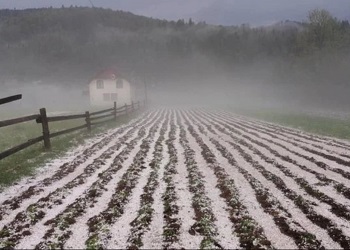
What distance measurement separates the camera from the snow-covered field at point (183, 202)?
18.1 feet

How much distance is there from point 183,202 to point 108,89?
7363 centimetres

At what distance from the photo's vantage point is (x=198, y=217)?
20.8 ft

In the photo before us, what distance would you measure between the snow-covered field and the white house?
220ft

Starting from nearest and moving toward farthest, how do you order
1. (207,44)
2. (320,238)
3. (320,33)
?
1. (320,238)
2. (320,33)
3. (207,44)

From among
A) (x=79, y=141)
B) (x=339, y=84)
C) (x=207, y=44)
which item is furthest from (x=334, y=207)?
(x=207, y=44)

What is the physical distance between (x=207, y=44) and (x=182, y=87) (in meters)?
36.2

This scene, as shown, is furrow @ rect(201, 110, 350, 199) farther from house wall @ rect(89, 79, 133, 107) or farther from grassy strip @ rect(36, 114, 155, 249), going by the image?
house wall @ rect(89, 79, 133, 107)

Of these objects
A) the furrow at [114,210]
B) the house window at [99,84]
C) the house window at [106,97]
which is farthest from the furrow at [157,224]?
the house window at [99,84]

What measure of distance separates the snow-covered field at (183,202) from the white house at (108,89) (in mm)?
67075

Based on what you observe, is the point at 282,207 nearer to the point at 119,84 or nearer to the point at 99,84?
the point at 119,84

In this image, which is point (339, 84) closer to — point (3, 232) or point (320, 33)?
point (320, 33)

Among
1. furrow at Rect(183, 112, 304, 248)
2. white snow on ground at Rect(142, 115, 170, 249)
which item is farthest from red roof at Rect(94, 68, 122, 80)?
white snow on ground at Rect(142, 115, 170, 249)

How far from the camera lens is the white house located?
3081 inches

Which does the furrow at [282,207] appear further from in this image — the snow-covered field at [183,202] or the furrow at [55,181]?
the furrow at [55,181]
